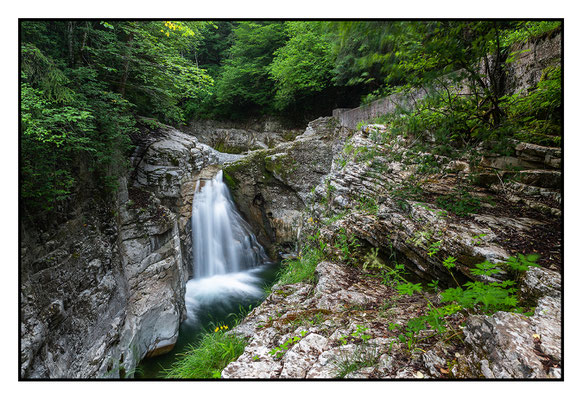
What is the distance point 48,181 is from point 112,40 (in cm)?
365

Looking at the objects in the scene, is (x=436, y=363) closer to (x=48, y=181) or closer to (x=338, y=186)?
(x=338, y=186)

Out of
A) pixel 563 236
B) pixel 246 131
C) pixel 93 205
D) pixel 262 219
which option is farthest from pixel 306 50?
pixel 563 236

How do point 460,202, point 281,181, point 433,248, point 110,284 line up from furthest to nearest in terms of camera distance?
1. point 281,181
2. point 110,284
3. point 460,202
4. point 433,248

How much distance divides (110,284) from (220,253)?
5.64 meters

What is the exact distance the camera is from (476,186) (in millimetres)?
3221

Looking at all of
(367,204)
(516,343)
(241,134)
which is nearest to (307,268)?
(367,204)

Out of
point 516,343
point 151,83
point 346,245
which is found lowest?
point 516,343

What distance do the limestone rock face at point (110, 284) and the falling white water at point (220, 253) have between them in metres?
1.68

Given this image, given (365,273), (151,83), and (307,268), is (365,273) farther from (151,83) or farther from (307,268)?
(151,83)

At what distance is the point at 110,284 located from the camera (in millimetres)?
5246

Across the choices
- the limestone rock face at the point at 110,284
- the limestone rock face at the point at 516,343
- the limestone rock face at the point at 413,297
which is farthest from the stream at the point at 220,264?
the limestone rock face at the point at 516,343

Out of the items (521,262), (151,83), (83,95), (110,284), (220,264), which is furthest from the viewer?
(220,264)

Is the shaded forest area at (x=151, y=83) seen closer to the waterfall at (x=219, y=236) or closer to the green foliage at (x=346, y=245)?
the green foliage at (x=346, y=245)

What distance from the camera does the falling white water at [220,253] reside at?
8.94m
